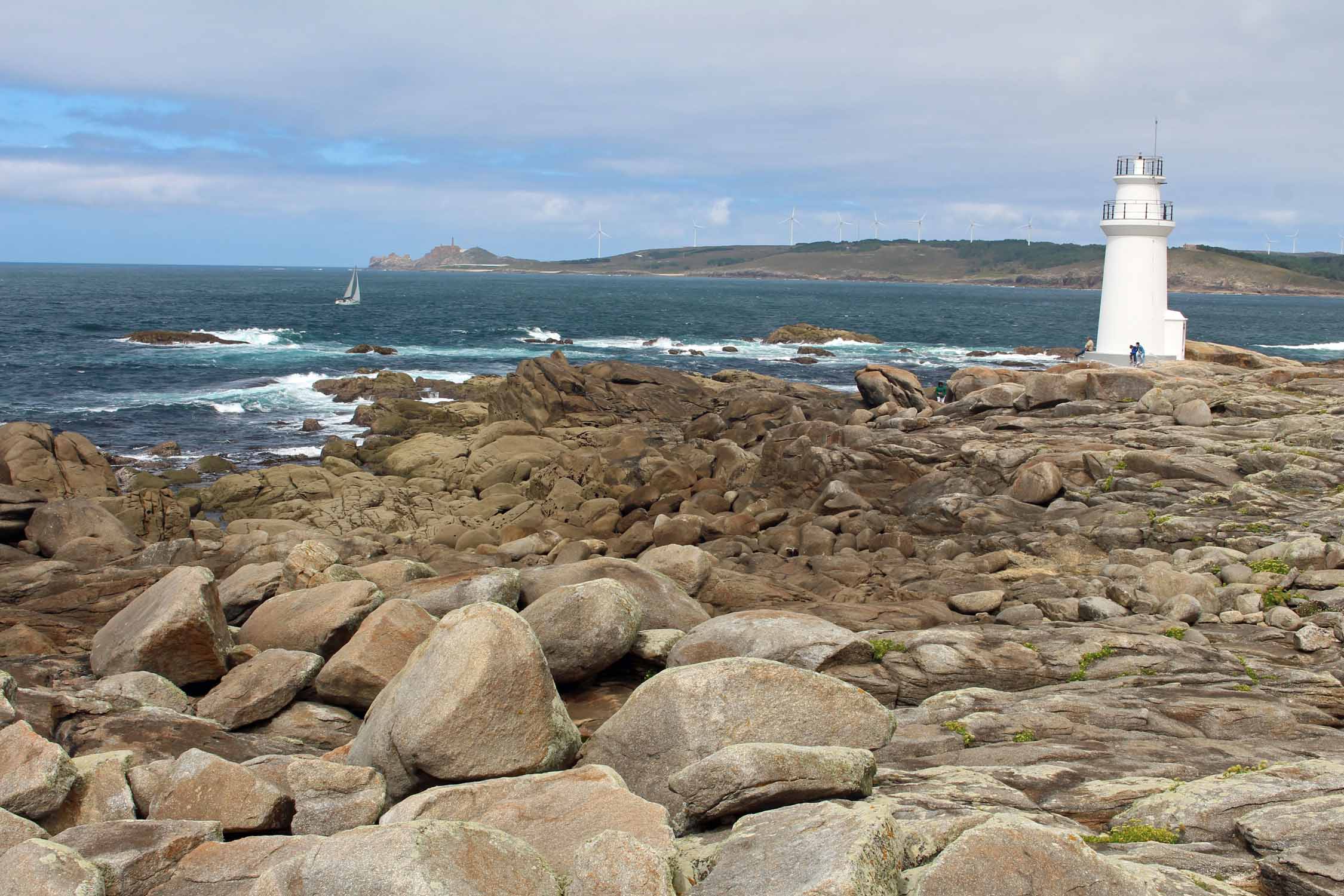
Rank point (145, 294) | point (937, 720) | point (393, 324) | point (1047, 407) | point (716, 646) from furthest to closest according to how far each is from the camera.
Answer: point (145, 294)
point (393, 324)
point (1047, 407)
point (716, 646)
point (937, 720)

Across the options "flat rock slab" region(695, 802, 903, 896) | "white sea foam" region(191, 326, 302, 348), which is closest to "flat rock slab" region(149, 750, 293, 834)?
"flat rock slab" region(695, 802, 903, 896)

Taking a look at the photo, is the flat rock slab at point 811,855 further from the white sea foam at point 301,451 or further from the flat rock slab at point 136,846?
the white sea foam at point 301,451

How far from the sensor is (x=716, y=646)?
11.6 metres

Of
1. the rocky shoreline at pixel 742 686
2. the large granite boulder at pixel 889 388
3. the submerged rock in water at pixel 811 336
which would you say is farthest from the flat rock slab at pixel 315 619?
the submerged rock in water at pixel 811 336

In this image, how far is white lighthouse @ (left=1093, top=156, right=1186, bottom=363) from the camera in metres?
38.2

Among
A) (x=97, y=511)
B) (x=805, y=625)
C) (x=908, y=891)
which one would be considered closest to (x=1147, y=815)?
(x=908, y=891)

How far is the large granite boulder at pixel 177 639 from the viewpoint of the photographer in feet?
38.2

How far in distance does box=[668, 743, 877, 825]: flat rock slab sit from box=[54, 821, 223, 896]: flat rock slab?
146 inches

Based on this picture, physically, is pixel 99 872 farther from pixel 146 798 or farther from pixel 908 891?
pixel 908 891

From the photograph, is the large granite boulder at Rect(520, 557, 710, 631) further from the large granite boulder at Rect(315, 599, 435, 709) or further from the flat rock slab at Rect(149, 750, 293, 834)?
the flat rock slab at Rect(149, 750, 293, 834)

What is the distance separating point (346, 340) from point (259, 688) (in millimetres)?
73247

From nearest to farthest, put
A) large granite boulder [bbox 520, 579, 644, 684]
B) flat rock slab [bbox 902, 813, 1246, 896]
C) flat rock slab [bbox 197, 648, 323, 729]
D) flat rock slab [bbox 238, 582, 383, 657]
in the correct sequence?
1. flat rock slab [bbox 902, 813, 1246, 896]
2. flat rock slab [bbox 197, 648, 323, 729]
3. large granite boulder [bbox 520, 579, 644, 684]
4. flat rock slab [bbox 238, 582, 383, 657]

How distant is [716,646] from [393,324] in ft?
297

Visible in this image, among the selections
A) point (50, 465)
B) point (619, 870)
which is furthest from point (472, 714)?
point (50, 465)
